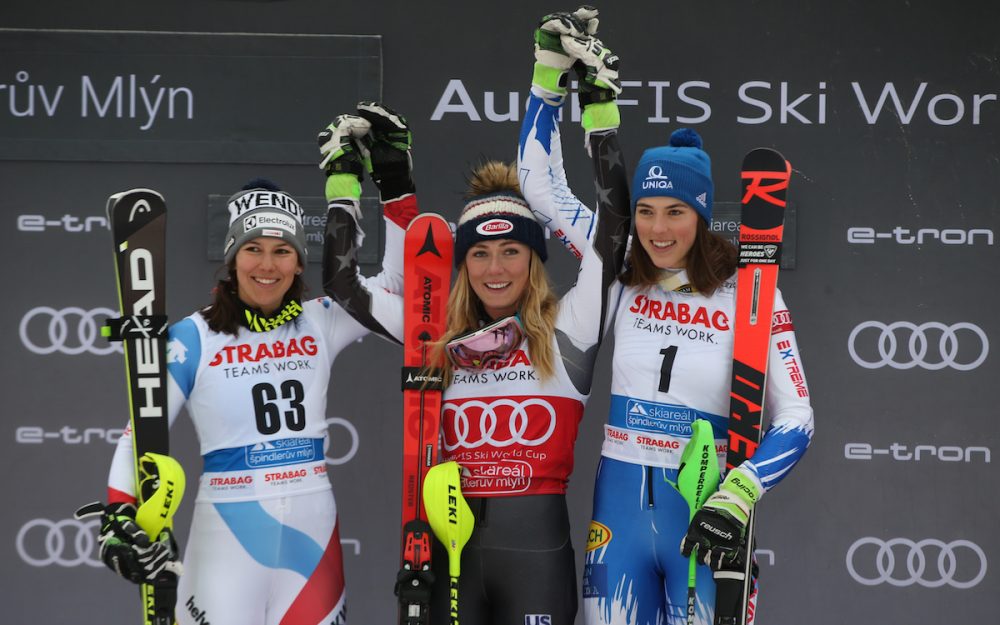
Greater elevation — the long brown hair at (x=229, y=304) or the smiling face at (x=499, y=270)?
the smiling face at (x=499, y=270)

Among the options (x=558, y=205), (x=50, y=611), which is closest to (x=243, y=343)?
(x=558, y=205)

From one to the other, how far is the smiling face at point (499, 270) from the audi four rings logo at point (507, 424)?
285 millimetres

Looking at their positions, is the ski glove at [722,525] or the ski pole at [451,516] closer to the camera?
the ski glove at [722,525]

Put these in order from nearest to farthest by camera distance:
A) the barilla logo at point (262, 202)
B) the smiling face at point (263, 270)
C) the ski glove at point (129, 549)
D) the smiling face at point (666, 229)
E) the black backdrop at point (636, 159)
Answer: the ski glove at point (129, 549) < the smiling face at point (666, 229) < the smiling face at point (263, 270) < the barilla logo at point (262, 202) < the black backdrop at point (636, 159)

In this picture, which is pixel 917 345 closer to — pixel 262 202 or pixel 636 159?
pixel 636 159

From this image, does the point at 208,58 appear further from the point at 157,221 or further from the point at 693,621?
the point at 693,621

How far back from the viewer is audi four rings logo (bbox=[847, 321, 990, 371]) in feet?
14.6

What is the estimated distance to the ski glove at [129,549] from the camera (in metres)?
2.85

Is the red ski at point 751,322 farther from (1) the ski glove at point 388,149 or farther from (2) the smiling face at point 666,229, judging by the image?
(1) the ski glove at point 388,149

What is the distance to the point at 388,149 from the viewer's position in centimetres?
334

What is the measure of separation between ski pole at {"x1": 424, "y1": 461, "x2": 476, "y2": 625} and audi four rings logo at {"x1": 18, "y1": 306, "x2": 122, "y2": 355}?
220 centimetres

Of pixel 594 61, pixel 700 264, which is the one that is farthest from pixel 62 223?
pixel 700 264

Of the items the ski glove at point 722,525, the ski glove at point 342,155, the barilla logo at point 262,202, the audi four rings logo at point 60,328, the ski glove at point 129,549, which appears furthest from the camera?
the audi four rings logo at point 60,328

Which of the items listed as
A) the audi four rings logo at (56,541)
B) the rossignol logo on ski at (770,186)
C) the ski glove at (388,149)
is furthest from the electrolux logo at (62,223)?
the rossignol logo on ski at (770,186)
